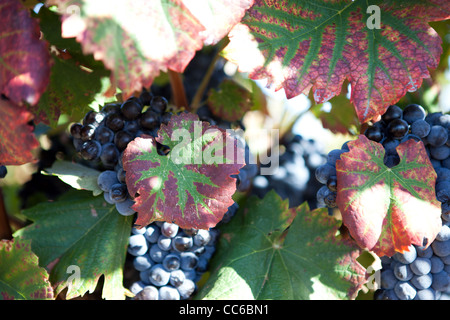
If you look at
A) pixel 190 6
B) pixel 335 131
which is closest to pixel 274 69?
pixel 190 6

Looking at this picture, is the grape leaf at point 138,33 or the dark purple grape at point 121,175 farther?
the dark purple grape at point 121,175

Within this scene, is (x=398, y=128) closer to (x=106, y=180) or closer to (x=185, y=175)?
(x=185, y=175)

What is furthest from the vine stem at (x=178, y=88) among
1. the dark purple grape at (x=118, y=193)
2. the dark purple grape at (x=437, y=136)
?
the dark purple grape at (x=437, y=136)

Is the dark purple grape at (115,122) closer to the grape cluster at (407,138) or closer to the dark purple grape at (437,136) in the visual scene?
the grape cluster at (407,138)

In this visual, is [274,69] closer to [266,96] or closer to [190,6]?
[190,6]

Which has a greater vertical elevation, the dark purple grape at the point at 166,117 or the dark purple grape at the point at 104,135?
the dark purple grape at the point at 166,117

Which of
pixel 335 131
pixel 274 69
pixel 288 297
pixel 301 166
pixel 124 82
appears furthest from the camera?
pixel 301 166

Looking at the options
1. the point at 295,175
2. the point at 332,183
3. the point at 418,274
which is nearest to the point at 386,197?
the point at 332,183

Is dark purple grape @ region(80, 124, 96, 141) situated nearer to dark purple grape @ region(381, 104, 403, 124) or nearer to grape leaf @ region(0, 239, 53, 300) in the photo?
grape leaf @ region(0, 239, 53, 300)
